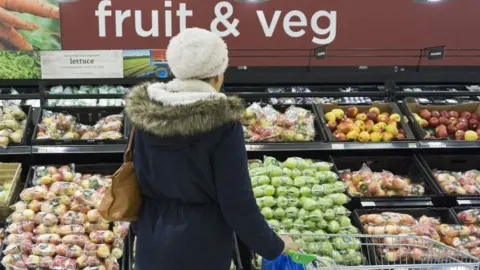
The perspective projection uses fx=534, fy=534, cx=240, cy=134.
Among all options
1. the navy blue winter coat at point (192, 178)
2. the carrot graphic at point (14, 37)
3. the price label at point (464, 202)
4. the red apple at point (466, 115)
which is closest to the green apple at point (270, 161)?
→ the price label at point (464, 202)

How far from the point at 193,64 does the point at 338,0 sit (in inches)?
189

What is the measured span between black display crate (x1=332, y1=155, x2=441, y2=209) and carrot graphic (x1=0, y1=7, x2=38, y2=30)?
12.7 ft

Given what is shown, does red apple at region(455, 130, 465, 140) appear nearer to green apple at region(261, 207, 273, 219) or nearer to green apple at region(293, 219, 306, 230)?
green apple at region(293, 219, 306, 230)

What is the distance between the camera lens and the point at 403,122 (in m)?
4.05

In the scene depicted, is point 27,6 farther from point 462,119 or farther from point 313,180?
point 462,119

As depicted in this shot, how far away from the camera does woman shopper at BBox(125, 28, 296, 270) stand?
1.93 metres

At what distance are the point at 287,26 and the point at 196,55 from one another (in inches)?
Answer: 180

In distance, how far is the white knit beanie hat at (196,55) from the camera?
1891 mm

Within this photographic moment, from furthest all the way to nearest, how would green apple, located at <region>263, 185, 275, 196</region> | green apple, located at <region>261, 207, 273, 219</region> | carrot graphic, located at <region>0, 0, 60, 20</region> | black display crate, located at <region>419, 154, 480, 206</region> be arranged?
1. carrot graphic, located at <region>0, 0, 60, 20</region>
2. black display crate, located at <region>419, 154, 480, 206</region>
3. green apple, located at <region>263, 185, 275, 196</region>
4. green apple, located at <region>261, 207, 273, 219</region>

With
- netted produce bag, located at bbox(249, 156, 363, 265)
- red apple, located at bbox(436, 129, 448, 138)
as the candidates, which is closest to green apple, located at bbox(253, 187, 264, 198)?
netted produce bag, located at bbox(249, 156, 363, 265)

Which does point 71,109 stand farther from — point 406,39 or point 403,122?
point 406,39

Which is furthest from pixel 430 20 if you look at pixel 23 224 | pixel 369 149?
pixel 23 224

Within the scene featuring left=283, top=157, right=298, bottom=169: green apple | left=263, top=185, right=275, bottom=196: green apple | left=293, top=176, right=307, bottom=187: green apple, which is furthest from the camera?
left=283, top=157, right=298, bottom=169: green apple

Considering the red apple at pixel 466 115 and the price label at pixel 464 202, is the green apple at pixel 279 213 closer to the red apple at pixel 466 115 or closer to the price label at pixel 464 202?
the price label at pixel 464 202
